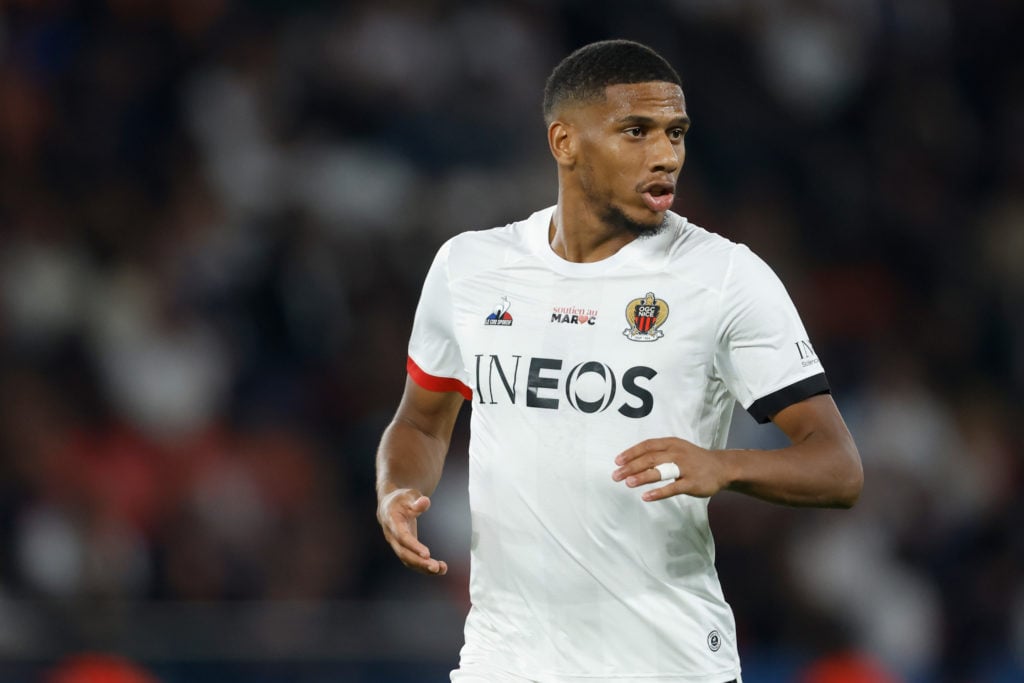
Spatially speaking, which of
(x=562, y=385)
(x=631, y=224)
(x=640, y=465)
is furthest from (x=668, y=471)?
(x=631, y=224)

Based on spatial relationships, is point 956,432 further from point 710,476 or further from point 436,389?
point 710,476

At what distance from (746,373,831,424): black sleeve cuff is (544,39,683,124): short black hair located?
926 millimetres

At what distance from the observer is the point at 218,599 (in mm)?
7973

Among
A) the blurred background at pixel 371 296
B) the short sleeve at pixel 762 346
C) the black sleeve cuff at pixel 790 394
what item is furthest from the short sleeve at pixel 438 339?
the blurred background at pixel 371 296

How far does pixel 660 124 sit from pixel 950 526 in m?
5.37

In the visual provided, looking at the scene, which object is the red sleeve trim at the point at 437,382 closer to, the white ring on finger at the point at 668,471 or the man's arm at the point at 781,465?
the man's arm at the point at 781,465

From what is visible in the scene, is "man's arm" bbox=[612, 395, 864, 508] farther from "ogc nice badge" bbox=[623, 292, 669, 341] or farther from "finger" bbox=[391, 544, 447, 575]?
"finger" bbox=[391, 544, 447, 575]

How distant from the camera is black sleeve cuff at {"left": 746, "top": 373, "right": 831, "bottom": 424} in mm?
4188

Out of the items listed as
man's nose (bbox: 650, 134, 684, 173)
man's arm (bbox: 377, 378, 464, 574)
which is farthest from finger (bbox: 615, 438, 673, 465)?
man's nose (bbox: 650, 134, 684, 173)

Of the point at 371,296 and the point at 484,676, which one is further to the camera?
the point at 371,296

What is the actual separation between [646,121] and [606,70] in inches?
8.4

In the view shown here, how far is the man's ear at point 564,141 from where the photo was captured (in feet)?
15.3

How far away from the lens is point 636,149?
14.6 feet

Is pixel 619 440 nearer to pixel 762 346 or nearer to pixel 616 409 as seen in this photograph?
pixel 616 409
